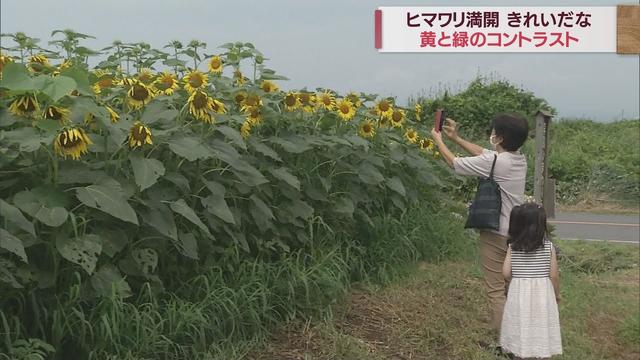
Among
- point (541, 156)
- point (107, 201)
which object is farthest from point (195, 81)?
point (541, 156)

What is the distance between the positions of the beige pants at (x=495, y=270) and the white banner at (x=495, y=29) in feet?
7.81

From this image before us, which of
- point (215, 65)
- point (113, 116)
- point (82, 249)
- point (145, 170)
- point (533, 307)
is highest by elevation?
point (215, 65)

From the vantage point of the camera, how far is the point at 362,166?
192 inches

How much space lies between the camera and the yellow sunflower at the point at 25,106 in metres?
2.93

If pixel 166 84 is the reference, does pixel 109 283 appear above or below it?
below

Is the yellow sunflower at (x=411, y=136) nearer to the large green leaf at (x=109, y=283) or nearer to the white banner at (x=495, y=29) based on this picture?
the white banner at (x=495, y=29)

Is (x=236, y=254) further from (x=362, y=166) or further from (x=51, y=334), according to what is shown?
(x=362, y=166)

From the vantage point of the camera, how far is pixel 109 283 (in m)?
3.04

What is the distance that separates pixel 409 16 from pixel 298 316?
3.37 meters

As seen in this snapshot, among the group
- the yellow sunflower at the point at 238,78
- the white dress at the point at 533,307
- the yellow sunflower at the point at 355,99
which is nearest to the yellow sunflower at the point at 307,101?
the yellow sunflower at the point at 238,78

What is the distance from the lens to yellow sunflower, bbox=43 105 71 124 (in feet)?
9.50

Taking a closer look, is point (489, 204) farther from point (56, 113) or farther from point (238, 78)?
point (56, 113)

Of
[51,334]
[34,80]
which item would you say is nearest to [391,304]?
[51,334]

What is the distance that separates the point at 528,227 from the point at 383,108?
1733 millimetres
